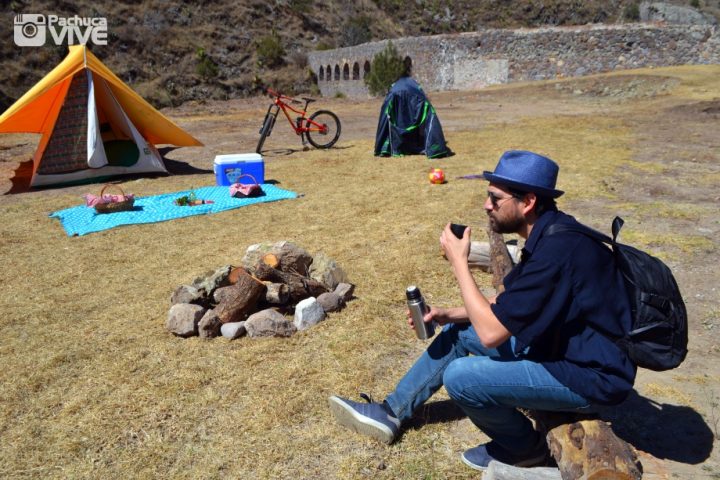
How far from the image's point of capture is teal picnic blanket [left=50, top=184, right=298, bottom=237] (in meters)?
6.43

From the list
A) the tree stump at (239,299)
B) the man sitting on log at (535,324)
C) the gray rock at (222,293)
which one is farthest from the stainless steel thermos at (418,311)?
the gray rock at (222,293)

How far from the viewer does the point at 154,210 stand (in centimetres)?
696

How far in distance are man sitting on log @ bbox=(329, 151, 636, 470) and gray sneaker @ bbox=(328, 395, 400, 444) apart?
17.1 inches

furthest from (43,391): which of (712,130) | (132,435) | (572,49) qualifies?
(572,49)

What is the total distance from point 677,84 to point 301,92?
18966mm

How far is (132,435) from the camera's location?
2766 mm

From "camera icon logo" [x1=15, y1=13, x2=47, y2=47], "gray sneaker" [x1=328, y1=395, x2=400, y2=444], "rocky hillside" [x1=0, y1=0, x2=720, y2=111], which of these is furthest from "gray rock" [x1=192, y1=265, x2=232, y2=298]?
"camera icon logo" [x1=15, y1=13, x2=47, y2=47]

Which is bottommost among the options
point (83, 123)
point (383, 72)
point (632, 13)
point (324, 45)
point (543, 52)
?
point (83, 123)

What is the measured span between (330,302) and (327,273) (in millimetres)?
326

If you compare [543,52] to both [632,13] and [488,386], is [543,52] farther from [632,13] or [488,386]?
[632,13]

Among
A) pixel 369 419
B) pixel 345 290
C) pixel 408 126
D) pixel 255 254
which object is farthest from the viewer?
pixel 408 126

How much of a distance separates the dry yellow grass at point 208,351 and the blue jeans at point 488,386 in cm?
27

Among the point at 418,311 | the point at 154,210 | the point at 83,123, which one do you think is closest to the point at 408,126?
the point at 154,210

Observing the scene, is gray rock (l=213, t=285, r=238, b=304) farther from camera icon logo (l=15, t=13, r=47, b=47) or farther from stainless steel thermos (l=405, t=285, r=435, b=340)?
camera icon logo (l=15, t=13, r=47, b=47)
